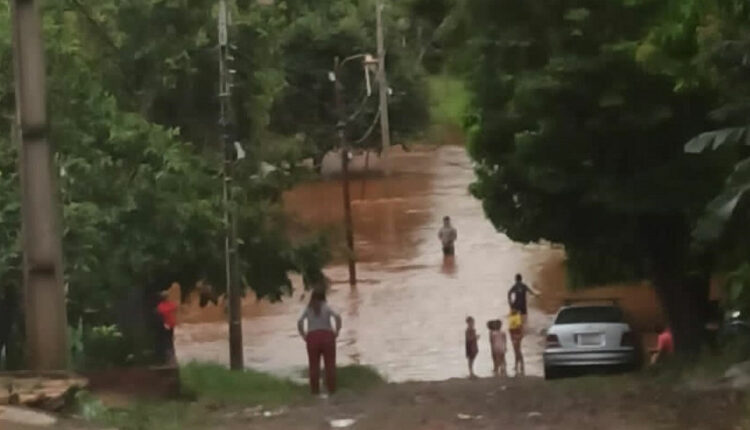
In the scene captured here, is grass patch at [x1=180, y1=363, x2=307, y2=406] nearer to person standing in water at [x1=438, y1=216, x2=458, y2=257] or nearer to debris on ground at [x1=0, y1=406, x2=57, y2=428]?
debris on ground at [x1=0, y1=406, x2=57, y2=428]

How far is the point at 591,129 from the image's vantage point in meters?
19.8

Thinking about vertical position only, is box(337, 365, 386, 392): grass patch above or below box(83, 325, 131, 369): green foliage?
below

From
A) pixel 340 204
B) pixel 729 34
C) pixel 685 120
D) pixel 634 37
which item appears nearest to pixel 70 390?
pixel 729 34

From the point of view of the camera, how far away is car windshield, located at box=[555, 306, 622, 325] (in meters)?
25.8

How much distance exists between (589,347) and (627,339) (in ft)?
2.04

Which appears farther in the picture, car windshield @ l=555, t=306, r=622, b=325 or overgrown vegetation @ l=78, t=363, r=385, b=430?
car windshield @ l=555, t=306, r=622, b=325

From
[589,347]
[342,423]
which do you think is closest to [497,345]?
[589,347]

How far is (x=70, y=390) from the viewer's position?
1257 cm

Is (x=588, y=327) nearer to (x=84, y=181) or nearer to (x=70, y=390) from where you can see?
(x=84, y=181)

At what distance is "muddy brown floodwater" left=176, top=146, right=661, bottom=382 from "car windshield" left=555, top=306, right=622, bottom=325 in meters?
3.19

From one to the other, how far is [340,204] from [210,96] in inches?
1343

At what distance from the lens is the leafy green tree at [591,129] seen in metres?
19.0

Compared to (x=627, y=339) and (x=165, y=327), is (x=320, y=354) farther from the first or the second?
(x=627, y=339)

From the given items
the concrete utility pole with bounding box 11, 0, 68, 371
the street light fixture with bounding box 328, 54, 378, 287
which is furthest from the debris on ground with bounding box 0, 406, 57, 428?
the street light fixture with bounding box 328, 54, 378, 287
